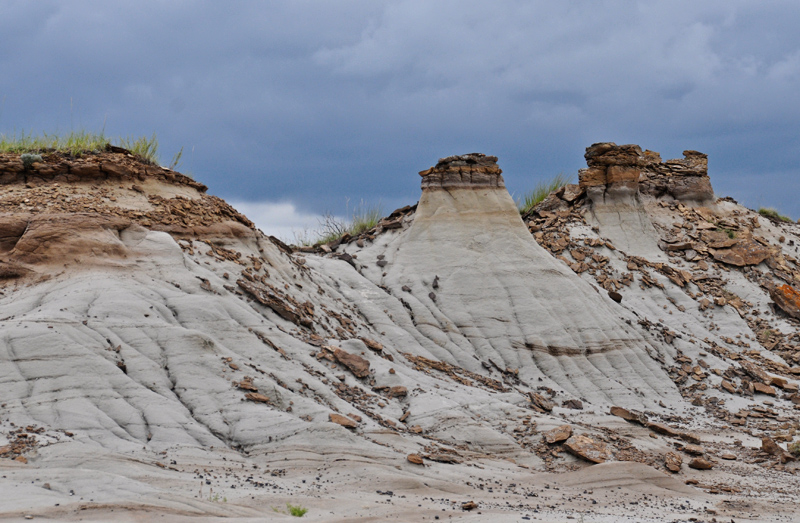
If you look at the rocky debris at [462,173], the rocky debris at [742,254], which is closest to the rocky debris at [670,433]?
the rocky debris at [462,173]

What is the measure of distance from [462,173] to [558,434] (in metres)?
10.2

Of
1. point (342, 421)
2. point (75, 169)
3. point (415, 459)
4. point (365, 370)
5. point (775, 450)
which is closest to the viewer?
point (415, 459)

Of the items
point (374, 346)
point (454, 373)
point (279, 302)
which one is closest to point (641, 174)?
point (454, 373)

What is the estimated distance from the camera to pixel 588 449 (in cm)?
1155

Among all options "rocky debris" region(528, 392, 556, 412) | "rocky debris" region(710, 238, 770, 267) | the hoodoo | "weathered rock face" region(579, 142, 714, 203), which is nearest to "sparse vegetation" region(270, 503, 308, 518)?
"rocky debris" region(528, 392, 556, 412)

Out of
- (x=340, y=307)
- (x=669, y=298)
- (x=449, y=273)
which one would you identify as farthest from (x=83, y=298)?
(x=669, y=298)

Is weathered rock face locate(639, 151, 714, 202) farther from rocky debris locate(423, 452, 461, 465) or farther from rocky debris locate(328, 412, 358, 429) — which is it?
rocky debris locate(328, 412, 358, 429)

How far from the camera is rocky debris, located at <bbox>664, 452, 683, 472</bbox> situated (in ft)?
38.9

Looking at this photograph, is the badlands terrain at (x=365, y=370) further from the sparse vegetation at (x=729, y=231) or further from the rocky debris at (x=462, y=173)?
the sparse vegetation at (x=729, y=231)

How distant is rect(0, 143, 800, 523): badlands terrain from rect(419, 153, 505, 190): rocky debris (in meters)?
0.06

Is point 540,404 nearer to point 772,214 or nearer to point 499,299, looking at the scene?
point 499,299

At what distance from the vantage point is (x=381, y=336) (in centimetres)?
1620

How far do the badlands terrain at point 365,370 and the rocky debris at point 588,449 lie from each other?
0.03 meters

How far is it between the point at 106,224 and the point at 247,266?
8.91 ft
